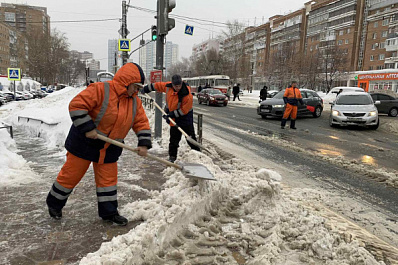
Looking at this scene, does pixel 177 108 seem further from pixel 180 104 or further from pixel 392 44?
pixel 392 44

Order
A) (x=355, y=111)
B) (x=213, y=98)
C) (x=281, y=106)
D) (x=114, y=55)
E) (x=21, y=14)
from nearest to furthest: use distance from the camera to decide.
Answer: (x=355, y=111) → (x=281, y=106) → (x=213, y=98) → (x=114, y=55) → (x=21, y=14)

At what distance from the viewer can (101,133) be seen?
10.3 feet

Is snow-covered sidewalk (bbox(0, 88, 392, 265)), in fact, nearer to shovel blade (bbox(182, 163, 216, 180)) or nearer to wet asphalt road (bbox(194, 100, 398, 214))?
shovel blade (bbox(182, 163, 216, 180))

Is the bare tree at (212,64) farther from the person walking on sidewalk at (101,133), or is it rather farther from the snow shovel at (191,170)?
the person walking on sidewalk at (101,133)

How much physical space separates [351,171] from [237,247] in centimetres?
391

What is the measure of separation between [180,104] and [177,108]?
0.35ft

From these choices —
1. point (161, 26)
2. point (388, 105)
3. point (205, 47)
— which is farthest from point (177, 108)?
point (205, 47)

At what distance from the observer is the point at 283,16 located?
74.3 metres

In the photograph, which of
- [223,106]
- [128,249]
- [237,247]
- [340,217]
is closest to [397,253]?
[340,217]

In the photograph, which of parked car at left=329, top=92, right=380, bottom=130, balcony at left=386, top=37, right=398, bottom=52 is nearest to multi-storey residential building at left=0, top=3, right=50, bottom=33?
balcony at left=386, top=37, right=398, bottom=52

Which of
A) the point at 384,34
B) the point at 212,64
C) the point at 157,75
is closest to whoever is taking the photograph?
the point at 157,75

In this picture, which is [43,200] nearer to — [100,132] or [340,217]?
[100,132]

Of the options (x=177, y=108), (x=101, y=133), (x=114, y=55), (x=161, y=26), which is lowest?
(x=101, y=133)

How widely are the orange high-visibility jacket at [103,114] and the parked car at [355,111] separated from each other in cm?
1086
